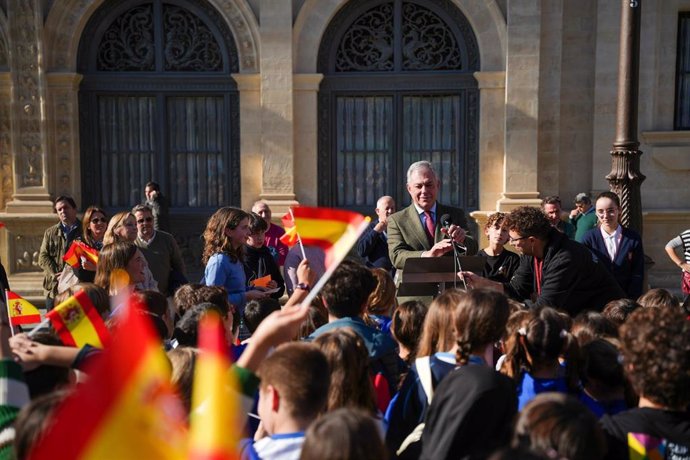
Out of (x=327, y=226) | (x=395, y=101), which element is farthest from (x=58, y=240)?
(x=395, y=101)

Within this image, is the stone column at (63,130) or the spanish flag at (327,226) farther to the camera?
the stone column at (63,130)

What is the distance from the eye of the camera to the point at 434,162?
12.4 metres

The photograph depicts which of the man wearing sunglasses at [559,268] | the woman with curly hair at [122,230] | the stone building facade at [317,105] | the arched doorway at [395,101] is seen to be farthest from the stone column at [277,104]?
the man wearing sunglasses at [559,268]

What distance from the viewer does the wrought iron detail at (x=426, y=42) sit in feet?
39.8

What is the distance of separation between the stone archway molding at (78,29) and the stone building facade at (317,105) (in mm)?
21

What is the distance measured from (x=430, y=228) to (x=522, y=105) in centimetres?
580

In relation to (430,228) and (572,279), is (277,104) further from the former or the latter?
(572,279)

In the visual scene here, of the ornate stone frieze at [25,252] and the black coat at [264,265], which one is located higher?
the black coat at [264,265]

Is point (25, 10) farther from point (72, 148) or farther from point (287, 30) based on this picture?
point (287, 30)

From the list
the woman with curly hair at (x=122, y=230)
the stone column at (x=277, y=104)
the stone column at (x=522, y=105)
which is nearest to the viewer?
the woman with curly hair at (x=122, y=230)

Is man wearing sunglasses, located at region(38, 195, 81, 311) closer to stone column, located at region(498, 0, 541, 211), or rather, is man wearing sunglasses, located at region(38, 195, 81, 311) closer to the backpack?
the backpack

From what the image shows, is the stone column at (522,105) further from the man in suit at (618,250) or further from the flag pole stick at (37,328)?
the flag pole stick at (37,328)

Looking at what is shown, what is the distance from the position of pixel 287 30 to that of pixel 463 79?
2.66 metres

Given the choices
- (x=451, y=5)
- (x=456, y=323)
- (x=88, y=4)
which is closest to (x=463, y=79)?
(x=451, y=5)
